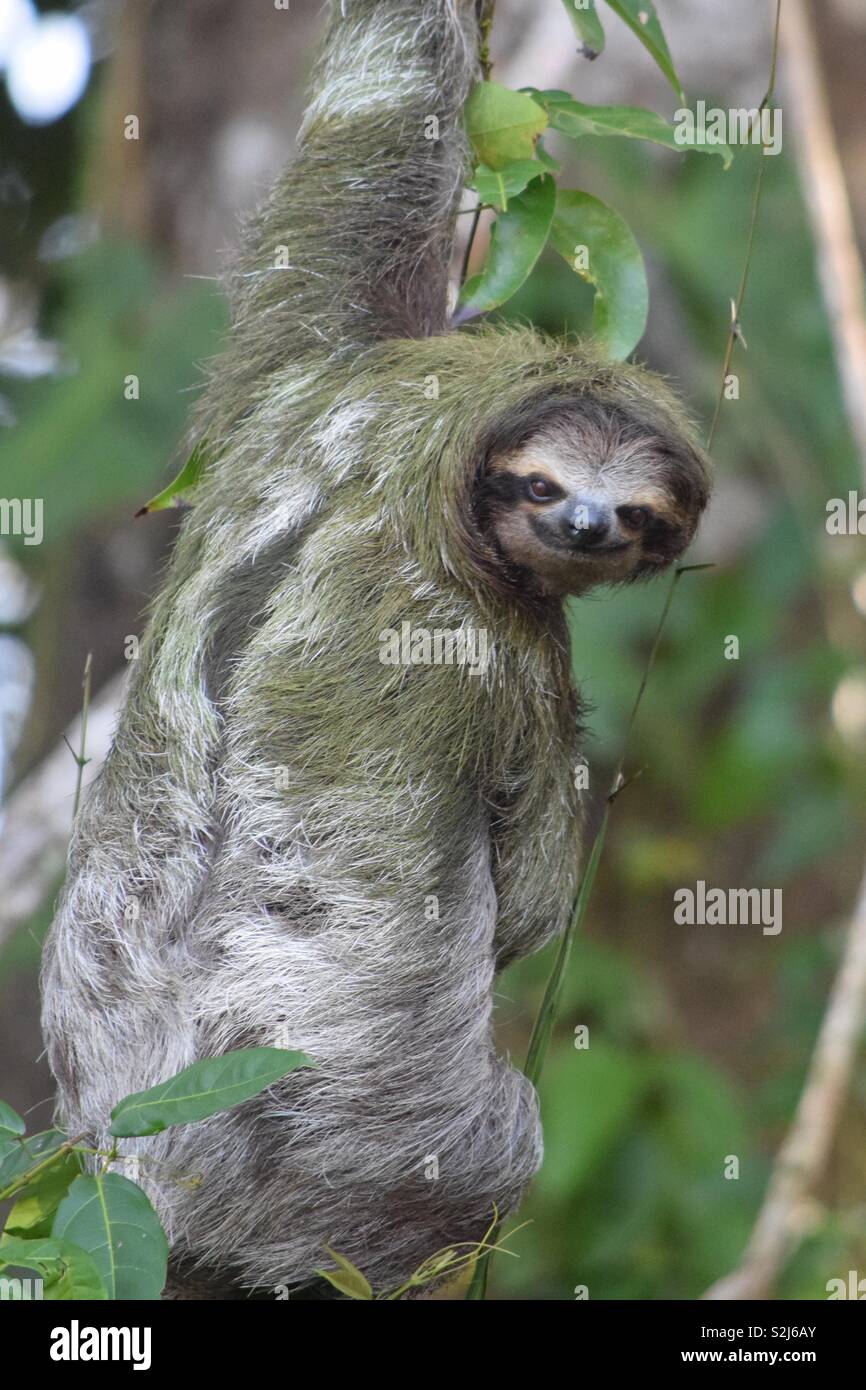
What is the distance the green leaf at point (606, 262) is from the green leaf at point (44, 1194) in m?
2.38

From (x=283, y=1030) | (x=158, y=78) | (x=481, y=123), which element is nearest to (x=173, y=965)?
(x=283, y=1030)

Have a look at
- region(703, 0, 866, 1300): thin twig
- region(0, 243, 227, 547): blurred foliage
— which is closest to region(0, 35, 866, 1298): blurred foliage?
region(0, 243, 227, 547): blurred foliage

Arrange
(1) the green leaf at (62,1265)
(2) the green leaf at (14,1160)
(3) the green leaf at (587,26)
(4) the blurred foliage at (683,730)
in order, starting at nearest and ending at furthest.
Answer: (1) the green leaf at (62,1265) → (2) the green leaf at (14,1160) → (3) the green leaf at (587,26) → (4) the blurred foliage at (683,730)

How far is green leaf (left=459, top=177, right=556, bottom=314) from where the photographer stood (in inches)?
150

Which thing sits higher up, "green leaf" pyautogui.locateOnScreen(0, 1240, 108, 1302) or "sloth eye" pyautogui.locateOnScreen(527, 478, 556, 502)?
A: "sloth eye" pyautogui.locateOnScreen(527, 478, 556, 502)

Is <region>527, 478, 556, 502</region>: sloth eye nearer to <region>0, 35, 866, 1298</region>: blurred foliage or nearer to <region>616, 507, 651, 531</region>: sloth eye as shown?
<region>616, 507, 651, 531</region>: sloth eye

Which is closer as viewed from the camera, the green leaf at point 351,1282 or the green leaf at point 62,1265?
the green leaf at point 62,1265

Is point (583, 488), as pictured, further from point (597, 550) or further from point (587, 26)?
point (587, 26)

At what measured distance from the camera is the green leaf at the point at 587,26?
4074mm

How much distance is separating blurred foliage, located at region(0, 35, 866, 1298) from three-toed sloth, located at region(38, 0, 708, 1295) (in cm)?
257

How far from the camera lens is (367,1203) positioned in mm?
3824

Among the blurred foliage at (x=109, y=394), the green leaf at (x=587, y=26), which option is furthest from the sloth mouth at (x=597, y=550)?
the blurred foliage at (x=109, y=394)

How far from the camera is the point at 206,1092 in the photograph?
2.90 m

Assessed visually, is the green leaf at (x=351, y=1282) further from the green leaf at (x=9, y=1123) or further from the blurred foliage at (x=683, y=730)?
the blurred foliage at (x=683, y=730)
